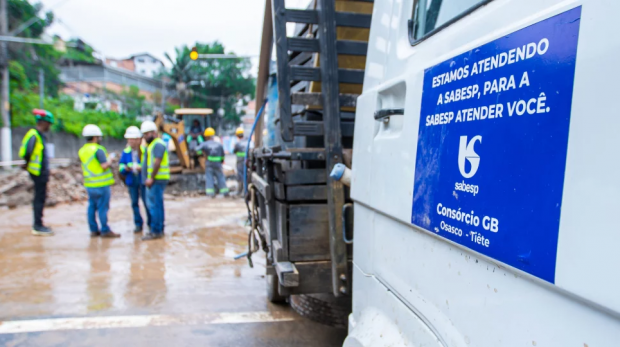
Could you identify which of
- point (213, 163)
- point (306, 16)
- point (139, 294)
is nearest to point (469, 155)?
point (306, 16)

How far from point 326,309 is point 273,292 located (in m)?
0.52

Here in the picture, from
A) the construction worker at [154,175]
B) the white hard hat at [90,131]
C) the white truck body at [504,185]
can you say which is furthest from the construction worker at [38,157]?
the white truck body at [504,185]

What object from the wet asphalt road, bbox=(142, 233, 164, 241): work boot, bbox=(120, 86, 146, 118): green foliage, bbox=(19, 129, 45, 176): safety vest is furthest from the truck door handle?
bbox=(120, 86, 146, 118): green foliage

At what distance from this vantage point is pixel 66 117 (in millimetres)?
23172

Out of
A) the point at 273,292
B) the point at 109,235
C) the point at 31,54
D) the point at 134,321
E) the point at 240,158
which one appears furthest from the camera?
the point at 31,54

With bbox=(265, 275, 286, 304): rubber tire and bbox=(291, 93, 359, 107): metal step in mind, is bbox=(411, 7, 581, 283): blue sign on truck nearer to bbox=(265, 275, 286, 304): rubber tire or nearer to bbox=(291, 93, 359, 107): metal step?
bbox=(291, 93, 359, 107): metal step

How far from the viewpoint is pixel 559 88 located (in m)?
0.83

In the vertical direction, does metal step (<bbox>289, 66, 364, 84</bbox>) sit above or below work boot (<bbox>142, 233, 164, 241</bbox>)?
above

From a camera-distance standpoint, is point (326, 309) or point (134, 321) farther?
point (326, 309)

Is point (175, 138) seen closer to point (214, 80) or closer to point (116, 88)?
point (214, 80)

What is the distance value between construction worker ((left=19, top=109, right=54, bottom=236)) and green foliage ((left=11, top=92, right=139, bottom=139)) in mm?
17128

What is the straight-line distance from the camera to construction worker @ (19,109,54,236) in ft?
20.7

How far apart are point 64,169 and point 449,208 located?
522 inches

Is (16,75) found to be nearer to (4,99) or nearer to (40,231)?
(4,99)
